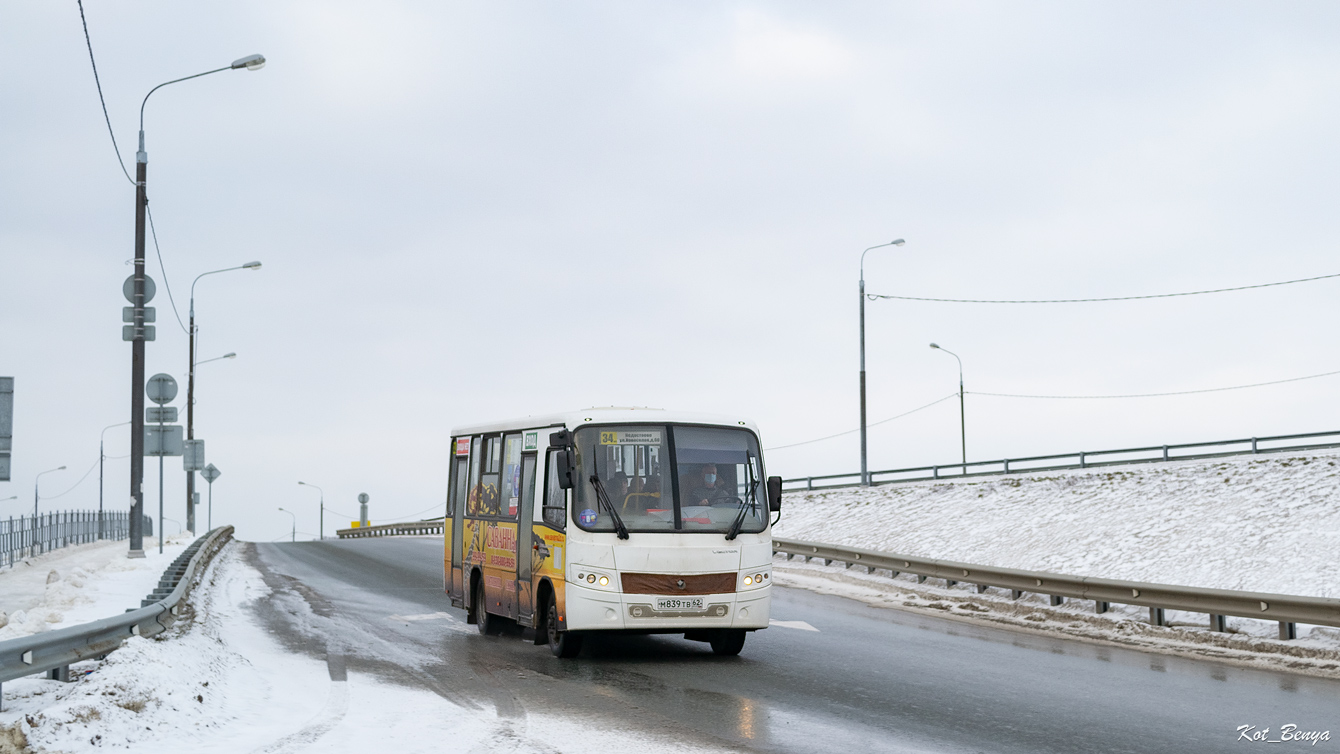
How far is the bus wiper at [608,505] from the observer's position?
12500 millimetres

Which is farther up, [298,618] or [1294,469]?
[1294,469]

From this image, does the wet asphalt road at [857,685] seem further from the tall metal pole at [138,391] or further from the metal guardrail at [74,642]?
the tall metal pole at [138,391]

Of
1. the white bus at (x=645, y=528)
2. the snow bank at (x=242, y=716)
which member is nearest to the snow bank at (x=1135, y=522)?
the white bus at (x=645, y=528)

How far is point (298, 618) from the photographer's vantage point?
17000 millimetres

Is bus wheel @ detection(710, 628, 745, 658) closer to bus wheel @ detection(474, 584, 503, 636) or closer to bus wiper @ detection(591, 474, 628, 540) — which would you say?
bus wiper @ detection(591, 474, 628, 540)

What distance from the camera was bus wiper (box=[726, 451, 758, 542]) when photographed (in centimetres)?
1284

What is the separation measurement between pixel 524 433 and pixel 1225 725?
8346mm

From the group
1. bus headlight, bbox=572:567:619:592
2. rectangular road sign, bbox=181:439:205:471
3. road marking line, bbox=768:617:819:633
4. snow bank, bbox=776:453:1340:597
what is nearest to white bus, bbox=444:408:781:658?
bus headlight, bbox=572:567:619:592

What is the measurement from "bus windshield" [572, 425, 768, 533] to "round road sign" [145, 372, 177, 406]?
12.9 metres

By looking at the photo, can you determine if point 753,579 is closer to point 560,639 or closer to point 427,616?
point 560,639

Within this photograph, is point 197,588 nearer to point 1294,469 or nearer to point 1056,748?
point 1056,748

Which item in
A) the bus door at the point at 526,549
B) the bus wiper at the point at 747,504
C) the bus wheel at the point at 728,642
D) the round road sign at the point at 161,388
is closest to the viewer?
the bus wiper at the point at 747,504

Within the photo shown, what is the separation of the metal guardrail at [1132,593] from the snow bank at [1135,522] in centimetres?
347

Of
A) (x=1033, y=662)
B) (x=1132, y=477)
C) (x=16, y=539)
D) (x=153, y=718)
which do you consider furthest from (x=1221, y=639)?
(x=16, y=539)
